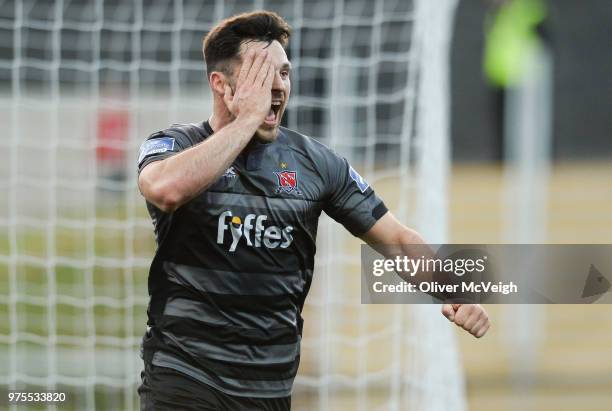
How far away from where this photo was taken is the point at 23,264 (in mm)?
8055

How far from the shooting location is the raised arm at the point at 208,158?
3824 millimetres

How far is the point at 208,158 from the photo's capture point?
151 inches

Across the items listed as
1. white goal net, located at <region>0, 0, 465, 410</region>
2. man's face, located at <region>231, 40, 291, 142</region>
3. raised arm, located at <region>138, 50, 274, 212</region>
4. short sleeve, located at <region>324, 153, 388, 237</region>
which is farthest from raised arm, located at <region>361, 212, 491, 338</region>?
white goal net, located at <region>0, 0, 465, 410</region>

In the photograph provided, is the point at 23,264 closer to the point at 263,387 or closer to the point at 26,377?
the point at 26,377

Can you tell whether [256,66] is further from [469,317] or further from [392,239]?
[469,317]

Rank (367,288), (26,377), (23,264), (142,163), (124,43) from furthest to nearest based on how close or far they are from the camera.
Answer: (124,43), (23,264), (26,377), (367,288), (142,163)

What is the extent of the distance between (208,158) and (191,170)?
7cm

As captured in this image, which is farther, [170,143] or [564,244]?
[564,244]

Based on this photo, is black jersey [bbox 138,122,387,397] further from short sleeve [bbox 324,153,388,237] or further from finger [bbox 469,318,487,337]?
finger [bbox 469,318,487,337]

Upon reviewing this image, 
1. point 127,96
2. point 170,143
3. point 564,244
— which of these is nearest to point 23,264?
point 127,96

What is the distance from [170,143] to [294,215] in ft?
1.73

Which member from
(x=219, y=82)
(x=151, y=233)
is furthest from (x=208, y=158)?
(x=151, y=233)

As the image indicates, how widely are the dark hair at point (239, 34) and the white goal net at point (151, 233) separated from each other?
8.55 ft

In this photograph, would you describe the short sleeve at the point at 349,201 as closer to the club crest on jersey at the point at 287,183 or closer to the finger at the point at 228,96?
the club crest on jersey at the point at 287,183
